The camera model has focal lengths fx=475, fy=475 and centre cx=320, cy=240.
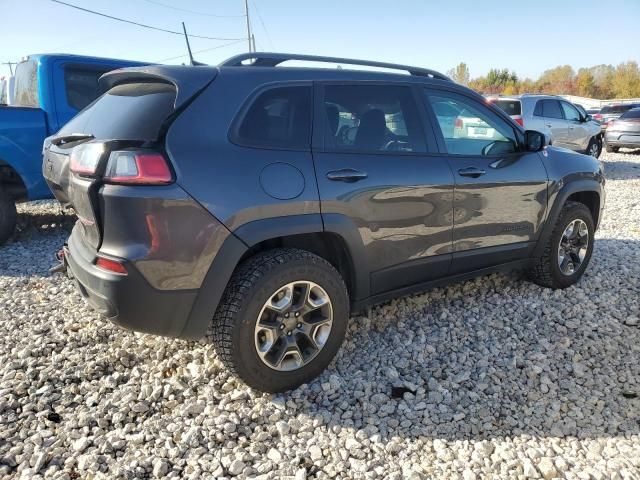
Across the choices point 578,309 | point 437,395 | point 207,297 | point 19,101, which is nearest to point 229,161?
point 207,297

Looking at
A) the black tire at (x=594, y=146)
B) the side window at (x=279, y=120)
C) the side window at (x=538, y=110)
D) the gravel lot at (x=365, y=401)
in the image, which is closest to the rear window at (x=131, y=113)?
the side window at (x=279, y=120)

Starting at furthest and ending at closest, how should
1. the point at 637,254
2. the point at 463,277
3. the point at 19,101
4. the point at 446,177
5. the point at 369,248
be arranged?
the point at 19,101 → the point at 637,254 → the point at 463,277 → the point at 446,177 → the point at 369,248

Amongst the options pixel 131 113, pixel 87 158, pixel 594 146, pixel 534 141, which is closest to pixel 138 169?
pixel 87 158

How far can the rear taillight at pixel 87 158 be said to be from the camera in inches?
86.9

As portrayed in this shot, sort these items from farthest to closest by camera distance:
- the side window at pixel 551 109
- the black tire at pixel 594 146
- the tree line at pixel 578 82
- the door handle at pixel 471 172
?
the tree line at pixel 578 82, the black tire at pixel 594 146, the side window at pixel 551 109, the door handle at pixel 471 172

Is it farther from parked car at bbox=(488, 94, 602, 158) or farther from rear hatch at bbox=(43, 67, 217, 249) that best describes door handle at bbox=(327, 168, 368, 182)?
parked car at bbox=(488, 94, 602, 158)

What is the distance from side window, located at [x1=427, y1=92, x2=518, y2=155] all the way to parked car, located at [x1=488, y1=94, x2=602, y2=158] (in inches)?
275

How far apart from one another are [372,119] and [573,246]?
2363 millimetres

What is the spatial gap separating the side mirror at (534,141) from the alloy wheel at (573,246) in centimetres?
77

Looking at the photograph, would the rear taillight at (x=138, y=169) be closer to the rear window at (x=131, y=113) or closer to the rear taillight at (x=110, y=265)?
the rear window at (x=131, y=113)

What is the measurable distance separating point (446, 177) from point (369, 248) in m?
0.76

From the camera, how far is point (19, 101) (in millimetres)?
6133

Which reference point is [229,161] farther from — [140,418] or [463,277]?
[463,277]

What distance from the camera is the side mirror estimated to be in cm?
366
